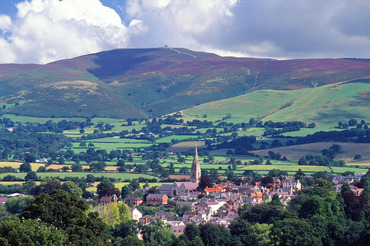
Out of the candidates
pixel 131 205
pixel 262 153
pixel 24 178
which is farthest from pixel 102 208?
pixel 262 153

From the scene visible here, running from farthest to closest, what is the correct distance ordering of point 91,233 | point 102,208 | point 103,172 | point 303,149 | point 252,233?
1. point 303,149
2. point 103,172
3. point 102,208
4. point 252,233
5. point 91,233

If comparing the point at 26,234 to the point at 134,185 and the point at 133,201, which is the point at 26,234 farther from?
the point at 134,185

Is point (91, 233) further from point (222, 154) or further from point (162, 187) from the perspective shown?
point (222, 154)

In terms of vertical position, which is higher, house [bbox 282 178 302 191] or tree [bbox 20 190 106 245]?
tree [bbox 20 190 106 245]

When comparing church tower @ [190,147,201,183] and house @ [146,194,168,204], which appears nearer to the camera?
house @ [146,194,168,204]

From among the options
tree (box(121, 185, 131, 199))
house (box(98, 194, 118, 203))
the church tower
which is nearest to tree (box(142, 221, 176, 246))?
house (box(98, 194, 118, 203))

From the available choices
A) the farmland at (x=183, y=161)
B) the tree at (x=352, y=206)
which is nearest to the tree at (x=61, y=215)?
the tree at (x=352, y=206)

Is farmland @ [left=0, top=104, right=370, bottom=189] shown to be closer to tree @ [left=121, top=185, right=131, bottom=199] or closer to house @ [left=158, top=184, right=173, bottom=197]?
house @ [left=158, top=184, right=173, bottom=197]

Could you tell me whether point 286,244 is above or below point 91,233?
below
